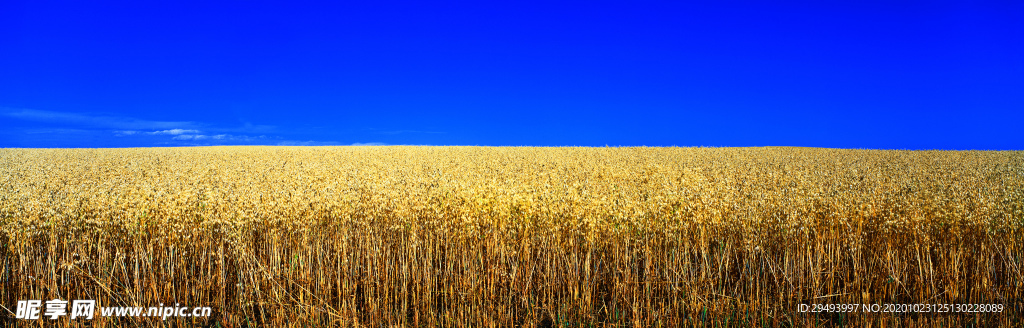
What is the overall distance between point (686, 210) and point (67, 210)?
23.2 feet

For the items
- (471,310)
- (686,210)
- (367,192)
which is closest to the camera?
(471,310)

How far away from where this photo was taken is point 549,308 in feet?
12.2

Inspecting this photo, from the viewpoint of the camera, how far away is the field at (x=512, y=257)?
369 cm

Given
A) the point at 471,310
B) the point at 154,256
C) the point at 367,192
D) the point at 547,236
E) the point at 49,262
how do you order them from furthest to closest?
the point at 367,192
the point at 547,236
the point at 154,256
the point at 49,262
the point at 471,310

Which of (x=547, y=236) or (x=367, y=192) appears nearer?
(x=547, y=236)

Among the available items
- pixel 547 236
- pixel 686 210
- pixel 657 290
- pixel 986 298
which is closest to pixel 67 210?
pixel 547 236

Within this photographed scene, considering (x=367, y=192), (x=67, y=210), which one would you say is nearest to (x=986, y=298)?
(x=367, y=192)

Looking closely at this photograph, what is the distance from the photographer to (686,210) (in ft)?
19.2

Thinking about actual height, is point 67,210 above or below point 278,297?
above

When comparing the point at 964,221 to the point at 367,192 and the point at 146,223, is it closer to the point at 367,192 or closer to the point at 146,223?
the point at 367,192

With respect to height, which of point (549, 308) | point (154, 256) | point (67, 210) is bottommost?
point (549, 308)

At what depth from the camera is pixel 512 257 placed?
456 centimetres

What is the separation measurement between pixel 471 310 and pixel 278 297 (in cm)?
156

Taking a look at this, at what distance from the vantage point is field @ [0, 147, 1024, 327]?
3689 millimetres
